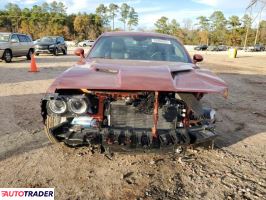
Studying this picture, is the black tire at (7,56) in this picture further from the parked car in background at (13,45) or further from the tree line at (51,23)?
the tree line at (51,23)

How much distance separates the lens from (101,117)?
3797 millimetres

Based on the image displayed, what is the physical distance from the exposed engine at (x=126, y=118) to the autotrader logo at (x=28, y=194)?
69 cm

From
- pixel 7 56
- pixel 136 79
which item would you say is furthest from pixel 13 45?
pixel 136 79

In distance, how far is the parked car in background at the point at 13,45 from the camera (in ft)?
57.9

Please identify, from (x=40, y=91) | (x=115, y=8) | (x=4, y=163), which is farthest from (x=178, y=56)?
(x=115, y=8)

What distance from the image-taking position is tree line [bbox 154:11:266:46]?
90375mm

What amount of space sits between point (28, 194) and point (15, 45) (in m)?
16.8

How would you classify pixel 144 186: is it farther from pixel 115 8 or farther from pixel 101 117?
Result: pixel 115 8

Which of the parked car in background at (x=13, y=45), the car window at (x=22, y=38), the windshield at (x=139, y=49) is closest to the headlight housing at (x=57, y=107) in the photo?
the windshield at (x=139, y=49)

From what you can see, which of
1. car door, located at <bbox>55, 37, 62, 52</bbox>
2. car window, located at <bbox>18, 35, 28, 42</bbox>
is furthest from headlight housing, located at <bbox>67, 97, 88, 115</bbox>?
car door, located at <bbox>55, 37, 62, 52</bbox>

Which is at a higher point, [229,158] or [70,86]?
[70,86]

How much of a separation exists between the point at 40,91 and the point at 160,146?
6.03 metres

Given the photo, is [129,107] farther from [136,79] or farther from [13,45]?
[13,45]

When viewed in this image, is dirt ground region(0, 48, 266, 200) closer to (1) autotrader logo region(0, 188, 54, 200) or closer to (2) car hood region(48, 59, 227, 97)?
(1) autotrader logo region(0, 188, 54, 200)
